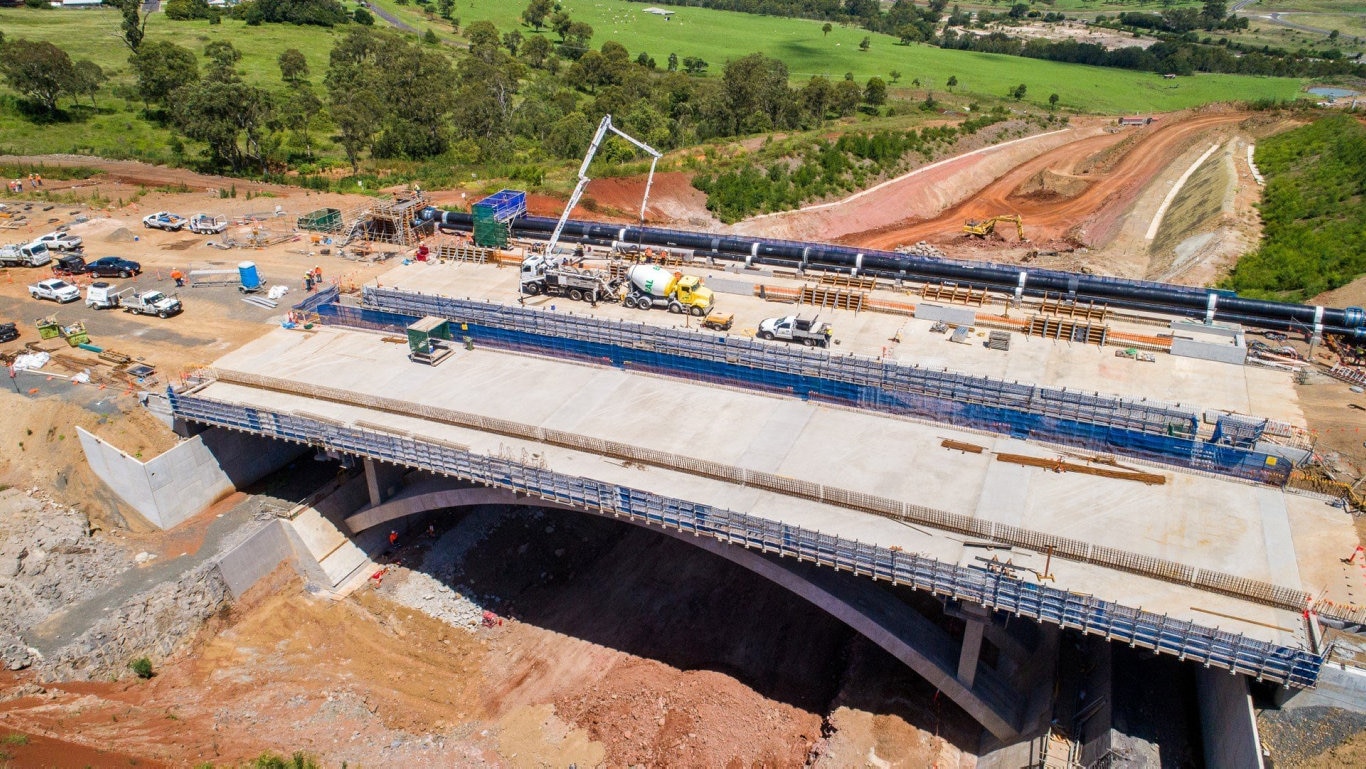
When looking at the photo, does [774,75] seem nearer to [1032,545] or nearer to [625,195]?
[625,195]

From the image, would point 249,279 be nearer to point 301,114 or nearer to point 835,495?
point 835,495

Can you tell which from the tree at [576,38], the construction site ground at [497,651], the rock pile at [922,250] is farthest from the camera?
the tree at [576,38]

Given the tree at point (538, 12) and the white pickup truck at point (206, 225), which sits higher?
the tree at point (538, 12)

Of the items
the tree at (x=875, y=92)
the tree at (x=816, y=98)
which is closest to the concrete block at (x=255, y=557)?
the tree at (x=816, y=98)

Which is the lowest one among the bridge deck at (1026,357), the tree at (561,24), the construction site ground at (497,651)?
the construction site ground at (497,651)

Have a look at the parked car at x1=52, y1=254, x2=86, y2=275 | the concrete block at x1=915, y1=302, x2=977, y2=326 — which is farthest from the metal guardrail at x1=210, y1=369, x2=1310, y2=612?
the parked car at x1=52, y1=254, x2=86, y2=275

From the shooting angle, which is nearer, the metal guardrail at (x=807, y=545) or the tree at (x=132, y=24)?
the metal guardrail at (x=807, y=545)

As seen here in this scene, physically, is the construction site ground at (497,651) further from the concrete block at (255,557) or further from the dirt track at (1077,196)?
the dirt track at (1077,196)

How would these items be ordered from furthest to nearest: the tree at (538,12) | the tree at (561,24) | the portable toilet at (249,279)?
the tree at (538,12) < the tree at (561,24) < the portable toilet at (249,279)
